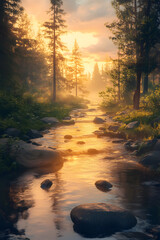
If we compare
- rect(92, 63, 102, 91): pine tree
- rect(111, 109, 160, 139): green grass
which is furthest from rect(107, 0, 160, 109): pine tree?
rect(92, 63, 102, 91): pine tree

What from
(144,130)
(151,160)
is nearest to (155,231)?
(151,160)

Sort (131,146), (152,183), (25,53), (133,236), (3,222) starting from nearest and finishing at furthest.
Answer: (133,236) < (3,222) < (152,183) < (131,146) < (25,53)

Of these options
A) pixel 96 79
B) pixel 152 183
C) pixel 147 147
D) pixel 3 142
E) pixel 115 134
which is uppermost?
pixel 96 79

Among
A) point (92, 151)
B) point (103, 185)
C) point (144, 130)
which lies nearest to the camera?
point (103, 185)

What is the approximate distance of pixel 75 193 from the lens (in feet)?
20.5

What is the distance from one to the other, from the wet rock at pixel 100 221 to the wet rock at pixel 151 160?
4.04m

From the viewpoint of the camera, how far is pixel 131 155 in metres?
9.93

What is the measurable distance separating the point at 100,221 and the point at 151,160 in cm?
476

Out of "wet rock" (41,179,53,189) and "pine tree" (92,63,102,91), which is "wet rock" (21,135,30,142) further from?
"pine tree" (92,63,102,91)

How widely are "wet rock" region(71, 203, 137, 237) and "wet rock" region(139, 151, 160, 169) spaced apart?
13.3 feet

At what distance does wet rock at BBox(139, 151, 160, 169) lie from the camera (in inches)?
334

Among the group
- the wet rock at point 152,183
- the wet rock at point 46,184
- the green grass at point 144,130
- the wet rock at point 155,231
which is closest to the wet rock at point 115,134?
the green grass at point 144,130

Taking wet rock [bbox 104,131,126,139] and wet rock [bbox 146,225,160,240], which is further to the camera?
wet rock [bbox 104,131,126,139]

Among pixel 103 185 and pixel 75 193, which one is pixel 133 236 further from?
pixel 103 185
